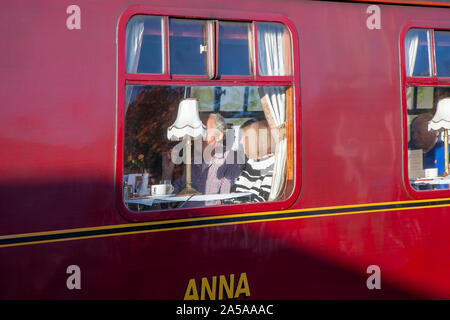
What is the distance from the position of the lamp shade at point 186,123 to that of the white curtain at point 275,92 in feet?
1.57

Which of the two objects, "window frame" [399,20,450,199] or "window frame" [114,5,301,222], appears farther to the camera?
"window frame" [399,20,450,199]

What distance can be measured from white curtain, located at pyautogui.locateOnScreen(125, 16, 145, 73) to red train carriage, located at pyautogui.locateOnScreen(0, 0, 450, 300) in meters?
0.01

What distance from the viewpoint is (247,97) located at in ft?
10.1

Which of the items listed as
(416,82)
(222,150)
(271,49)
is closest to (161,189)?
(222,150)

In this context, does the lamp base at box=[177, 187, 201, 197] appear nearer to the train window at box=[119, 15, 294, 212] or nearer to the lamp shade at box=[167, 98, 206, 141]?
the train window at box=[119, 15, 294, 212]

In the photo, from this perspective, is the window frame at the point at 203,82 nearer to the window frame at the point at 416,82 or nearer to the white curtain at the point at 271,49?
the white curtain at the point at 271,49

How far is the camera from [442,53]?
10.7ft

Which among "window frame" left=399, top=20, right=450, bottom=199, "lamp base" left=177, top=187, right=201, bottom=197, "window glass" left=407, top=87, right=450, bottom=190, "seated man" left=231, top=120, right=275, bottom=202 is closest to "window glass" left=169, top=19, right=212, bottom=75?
"seated man" left=231, top=120, right=275, bottom=202

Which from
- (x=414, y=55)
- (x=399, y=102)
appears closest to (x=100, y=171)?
(x=399, y=102)

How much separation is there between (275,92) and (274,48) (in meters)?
0.28

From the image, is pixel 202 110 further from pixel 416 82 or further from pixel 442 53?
pixel 442 53

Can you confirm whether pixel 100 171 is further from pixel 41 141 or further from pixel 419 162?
pixel 419 162

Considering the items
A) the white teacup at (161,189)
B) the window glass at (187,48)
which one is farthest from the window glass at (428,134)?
the white teacup at (161,189)

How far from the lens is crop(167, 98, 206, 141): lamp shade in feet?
9.48
